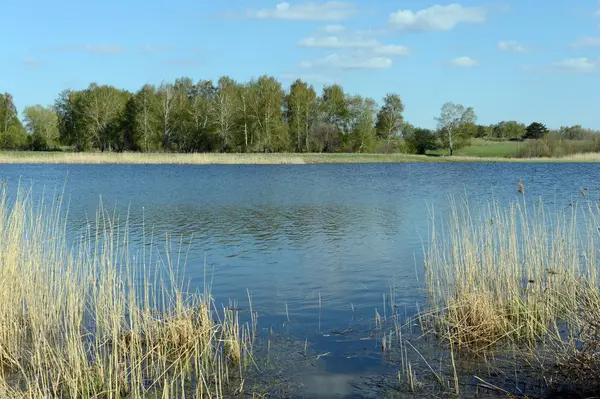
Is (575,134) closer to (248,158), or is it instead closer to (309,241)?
(248,158)

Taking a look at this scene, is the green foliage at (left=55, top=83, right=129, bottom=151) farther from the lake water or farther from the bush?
the lake water

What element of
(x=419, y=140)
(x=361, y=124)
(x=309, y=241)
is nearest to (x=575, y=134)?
(x=419, y=140)

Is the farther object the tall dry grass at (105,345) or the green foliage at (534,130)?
the green foliage at (534,130)

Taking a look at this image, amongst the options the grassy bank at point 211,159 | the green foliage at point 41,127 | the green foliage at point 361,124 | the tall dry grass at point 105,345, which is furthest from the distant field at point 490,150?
the tall dry grass at point 105,345

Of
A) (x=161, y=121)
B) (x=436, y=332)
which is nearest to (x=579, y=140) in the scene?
(x=161, y=121)

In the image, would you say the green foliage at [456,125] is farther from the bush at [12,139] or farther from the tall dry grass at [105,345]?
the tall dry grass at [105,345]

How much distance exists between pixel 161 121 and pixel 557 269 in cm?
6732

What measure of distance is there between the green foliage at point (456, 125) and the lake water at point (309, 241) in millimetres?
44369

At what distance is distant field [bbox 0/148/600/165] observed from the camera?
172ft

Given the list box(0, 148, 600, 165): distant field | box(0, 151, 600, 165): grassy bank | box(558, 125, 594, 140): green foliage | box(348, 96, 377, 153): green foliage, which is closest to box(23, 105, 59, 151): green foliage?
box(0, 148, 600, 165): distant field

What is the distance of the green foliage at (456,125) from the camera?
256 ft

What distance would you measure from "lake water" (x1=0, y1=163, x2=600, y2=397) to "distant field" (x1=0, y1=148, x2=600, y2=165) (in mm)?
18911

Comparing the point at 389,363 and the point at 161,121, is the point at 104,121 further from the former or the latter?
the point at 389,363

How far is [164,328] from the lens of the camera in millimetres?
6746
